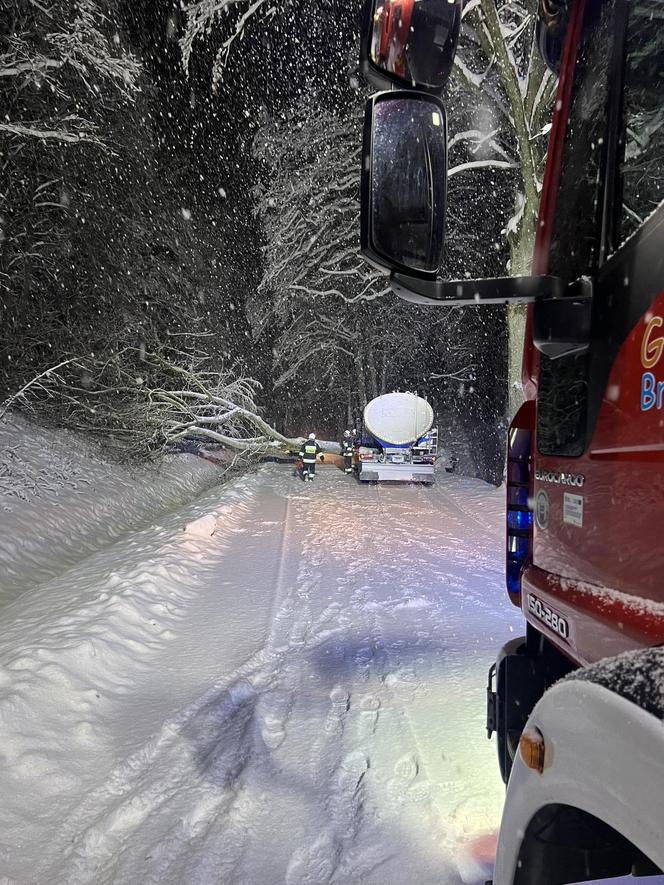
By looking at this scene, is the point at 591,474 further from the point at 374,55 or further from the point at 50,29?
the point at 50,29

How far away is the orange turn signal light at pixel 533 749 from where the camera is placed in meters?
1.25

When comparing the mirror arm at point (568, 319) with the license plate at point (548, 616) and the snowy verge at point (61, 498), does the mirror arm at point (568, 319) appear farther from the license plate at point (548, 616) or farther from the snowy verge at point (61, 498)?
the snowy verge at point (61, 498)

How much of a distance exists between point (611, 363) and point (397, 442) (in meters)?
15.7

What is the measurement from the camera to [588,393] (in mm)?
1536

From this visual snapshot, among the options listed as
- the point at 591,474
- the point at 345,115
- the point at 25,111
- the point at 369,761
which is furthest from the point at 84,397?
the point at 591,474

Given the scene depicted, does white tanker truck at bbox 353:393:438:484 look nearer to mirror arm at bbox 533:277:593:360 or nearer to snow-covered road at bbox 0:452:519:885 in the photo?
snow-covered road at bbox 0:452:519:885

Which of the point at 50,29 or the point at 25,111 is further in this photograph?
the point at 25,111

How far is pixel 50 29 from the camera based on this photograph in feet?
31.0

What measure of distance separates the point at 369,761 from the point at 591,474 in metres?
2.43

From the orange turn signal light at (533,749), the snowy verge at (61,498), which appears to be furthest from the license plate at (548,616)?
the snowy verge at (61,498)

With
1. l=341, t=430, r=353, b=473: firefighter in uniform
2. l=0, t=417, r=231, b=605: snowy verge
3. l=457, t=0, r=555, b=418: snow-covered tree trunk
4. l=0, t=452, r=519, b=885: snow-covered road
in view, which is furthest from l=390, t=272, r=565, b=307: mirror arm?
l=341, t=430, r=353, b=473: firefighter in uniform

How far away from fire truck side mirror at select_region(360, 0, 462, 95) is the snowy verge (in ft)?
25.8

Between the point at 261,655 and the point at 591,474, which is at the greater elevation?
the point at 591,474

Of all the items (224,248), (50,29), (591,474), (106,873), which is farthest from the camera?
(224,248)
